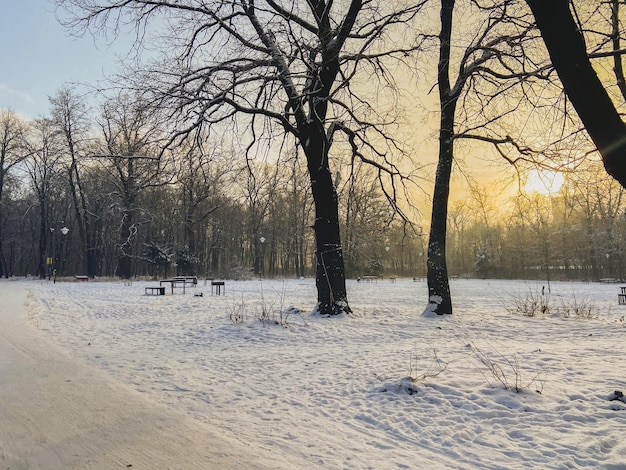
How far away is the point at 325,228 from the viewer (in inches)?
462

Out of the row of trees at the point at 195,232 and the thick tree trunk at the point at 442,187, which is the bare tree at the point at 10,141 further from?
the thick tree trunk at the point at 442,187

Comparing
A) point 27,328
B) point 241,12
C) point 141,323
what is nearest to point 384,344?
point 141,323

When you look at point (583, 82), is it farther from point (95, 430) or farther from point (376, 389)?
point (95, 430)

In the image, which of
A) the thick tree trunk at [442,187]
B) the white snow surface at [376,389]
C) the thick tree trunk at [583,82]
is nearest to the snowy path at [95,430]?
the white snow surface at [376,389]

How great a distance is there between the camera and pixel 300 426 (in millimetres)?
3959

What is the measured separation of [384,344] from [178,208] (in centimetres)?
4289

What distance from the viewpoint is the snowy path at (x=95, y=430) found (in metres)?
3.11

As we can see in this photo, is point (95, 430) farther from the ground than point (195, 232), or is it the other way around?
point (195, 232)

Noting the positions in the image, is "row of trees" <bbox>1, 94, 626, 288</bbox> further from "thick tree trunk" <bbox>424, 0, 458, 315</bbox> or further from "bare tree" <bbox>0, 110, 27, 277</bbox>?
"thick tree trunk" <bbox>424, 0, 458, 315</bbox>

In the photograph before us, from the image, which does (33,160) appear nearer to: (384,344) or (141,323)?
(141,323)

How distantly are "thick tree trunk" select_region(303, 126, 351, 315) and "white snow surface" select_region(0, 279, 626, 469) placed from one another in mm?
1882

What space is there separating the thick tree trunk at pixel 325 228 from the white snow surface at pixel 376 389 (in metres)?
1.88

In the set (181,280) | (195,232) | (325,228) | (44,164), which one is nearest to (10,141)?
(44,164)

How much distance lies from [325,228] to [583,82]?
8617mm
